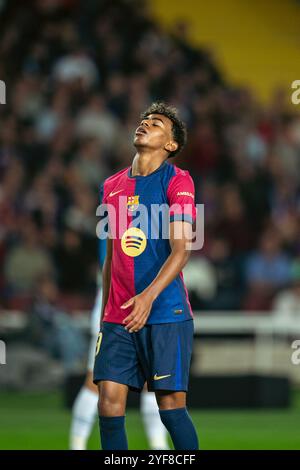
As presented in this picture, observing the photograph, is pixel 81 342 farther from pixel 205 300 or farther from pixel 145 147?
pixel 145 147

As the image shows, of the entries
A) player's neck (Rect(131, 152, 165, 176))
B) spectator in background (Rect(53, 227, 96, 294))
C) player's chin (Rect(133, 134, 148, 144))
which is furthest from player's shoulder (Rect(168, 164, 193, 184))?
spectator in background (Rect(53, 227, 96, 294))

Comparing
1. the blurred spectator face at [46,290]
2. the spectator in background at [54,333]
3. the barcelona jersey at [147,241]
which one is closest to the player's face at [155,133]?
the barcelona jersey at [147,241]

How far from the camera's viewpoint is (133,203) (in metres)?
6.00

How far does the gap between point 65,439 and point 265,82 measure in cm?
1048

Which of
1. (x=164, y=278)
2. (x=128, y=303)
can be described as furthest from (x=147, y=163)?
(x=128, y=303)

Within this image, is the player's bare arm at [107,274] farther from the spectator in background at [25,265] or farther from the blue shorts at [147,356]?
the spectator in background at [25,265]

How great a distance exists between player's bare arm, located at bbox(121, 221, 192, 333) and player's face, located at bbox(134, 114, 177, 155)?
507mm

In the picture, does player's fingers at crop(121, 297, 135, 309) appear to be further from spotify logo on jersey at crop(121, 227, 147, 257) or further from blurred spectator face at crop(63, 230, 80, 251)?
blurred spectator face at crop(63, 230, 80, 251)

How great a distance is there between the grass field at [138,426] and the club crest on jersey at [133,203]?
3.35 m

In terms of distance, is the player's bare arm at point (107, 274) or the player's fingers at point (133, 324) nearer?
the player's fingers at point (133, 324)

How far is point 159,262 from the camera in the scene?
5.97 m

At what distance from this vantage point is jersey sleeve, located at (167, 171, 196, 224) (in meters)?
5.80

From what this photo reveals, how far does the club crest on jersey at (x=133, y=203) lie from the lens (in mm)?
5984

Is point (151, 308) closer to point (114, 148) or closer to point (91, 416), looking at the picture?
point (91, 416)
